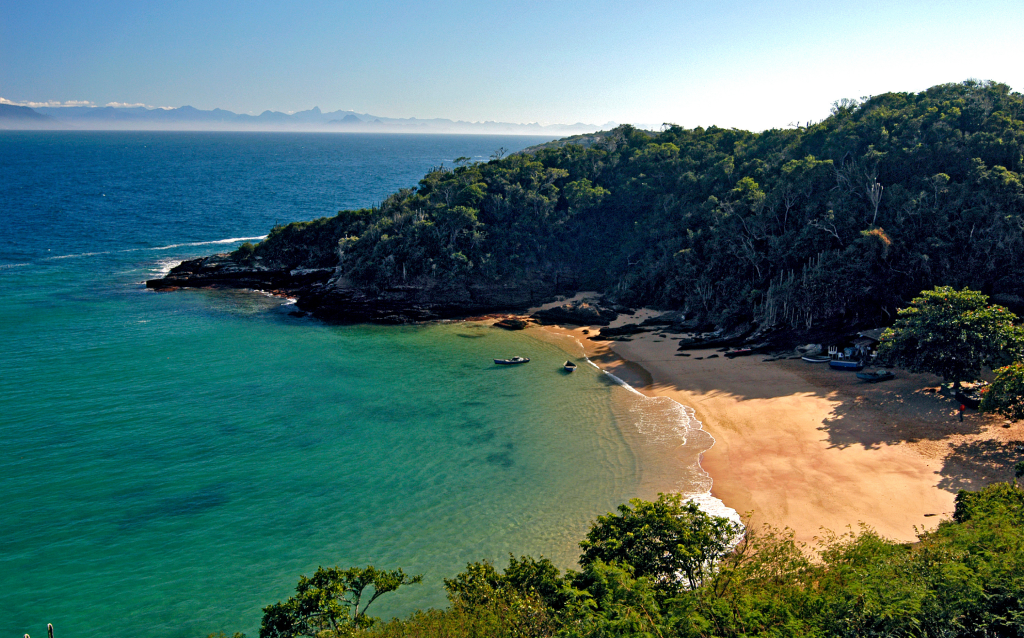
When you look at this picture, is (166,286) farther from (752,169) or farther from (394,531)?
(752,169)

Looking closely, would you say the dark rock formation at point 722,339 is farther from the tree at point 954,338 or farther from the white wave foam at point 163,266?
the white wave foam at point 163,266

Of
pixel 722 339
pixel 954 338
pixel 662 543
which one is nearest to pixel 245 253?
pixel 722 339

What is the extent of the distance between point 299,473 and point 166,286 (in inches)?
1739

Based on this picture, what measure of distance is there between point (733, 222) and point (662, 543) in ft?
135

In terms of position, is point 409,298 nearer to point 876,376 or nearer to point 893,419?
point 876,376

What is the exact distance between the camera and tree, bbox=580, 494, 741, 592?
17828 millimetres

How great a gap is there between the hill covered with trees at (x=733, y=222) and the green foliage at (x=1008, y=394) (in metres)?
15.1

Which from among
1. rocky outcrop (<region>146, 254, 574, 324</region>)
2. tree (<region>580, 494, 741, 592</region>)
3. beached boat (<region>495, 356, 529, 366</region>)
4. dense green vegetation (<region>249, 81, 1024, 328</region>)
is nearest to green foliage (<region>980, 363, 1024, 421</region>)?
dense green vegetation (<region>249, 81, 1024, 328</region>)

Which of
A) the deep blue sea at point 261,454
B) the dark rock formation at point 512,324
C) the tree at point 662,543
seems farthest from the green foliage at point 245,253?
the tree at point 662,543

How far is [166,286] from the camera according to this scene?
204ft

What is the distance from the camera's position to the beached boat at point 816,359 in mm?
40719

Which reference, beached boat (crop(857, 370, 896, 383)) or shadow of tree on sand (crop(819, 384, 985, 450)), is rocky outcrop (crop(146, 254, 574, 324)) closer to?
beached boat (crop(857, 370, 896, 383))

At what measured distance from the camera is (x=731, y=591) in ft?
54.8

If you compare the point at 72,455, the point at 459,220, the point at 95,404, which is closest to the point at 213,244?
the point at 459,220
